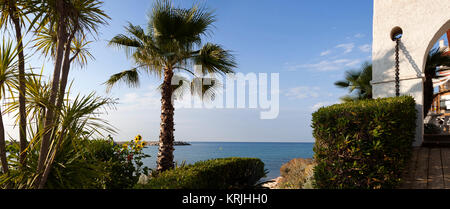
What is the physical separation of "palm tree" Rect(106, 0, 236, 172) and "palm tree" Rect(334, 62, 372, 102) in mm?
7571

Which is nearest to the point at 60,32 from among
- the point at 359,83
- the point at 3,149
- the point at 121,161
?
the point at 3,149

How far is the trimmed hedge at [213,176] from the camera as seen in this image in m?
3.65

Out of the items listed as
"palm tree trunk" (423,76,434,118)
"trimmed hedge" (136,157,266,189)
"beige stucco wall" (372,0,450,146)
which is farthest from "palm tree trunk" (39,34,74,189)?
"palm tree trunk" (423,76,434,118)

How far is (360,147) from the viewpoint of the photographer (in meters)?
3.82

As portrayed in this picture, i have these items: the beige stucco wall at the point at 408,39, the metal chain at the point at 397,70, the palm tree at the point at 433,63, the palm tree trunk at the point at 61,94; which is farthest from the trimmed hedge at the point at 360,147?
the palm tree at the point at 433,63

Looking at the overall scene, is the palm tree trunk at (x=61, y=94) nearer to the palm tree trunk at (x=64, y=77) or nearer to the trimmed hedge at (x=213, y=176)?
the palm tree trunk at (x=64, y=77)

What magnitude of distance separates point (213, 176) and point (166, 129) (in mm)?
3823

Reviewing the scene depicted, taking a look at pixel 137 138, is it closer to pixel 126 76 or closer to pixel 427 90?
A: pixel 126 76

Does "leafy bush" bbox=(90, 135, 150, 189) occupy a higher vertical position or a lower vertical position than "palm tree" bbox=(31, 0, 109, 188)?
lower

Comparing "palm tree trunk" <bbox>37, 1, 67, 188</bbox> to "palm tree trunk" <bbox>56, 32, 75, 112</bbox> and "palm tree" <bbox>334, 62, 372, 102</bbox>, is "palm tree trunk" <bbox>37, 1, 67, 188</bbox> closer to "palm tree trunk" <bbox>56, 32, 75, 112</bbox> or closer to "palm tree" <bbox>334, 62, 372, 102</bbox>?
"palm tree trunk" <bbox>56, 32, 75, 112</bbox>

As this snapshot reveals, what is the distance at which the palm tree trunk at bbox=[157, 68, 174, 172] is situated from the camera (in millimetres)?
7527

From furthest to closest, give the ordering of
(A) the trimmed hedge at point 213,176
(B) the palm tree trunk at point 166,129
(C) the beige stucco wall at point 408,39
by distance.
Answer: (B) the palm tree trunk at point 166,129, (C) the beige stucco wall at point 408,39, (A) the trimmed hedge at point 213,176

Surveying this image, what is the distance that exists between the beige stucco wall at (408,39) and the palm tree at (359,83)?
17.8ft
